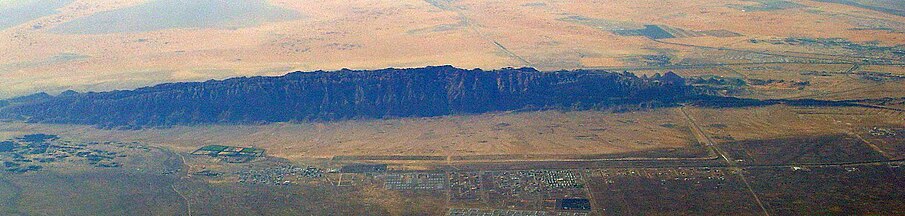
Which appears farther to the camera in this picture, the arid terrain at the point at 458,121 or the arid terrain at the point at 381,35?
the arid terrain at the point at 381,35

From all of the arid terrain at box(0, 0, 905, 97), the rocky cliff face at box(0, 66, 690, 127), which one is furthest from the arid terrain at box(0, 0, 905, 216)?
the arid terrain at box(0, 0, 905, 97)

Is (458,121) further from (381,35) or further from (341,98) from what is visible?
(381,35)

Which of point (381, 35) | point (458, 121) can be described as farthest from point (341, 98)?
point (381, 35)

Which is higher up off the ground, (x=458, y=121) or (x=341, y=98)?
(x=341, y=98)

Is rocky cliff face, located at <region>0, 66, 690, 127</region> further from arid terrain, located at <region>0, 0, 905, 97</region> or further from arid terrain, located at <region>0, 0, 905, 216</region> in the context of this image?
arid terrain, located at <region>0, 0, 905, 97</region>

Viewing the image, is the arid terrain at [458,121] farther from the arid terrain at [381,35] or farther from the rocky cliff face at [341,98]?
the arid terrain at [381,35]

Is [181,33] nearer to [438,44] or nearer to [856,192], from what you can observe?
[438,44]

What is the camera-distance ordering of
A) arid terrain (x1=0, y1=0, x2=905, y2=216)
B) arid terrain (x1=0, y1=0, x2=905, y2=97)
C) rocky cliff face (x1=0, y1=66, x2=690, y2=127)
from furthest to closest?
arid terrain (x1=0, y1=0, x2=905, y2=97), rocky cliff face (x1=0, y1=66, x2=690, y2=127), arid terrain (x1=0, y1=0, x2=905, y2=216)

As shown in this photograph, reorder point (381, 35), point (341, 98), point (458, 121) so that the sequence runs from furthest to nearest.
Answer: point (381, 35)
point (341, 98)
point (458, 121)

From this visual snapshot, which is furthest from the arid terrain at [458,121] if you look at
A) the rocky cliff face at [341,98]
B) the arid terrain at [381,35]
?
the arid terrain at [381,35]
